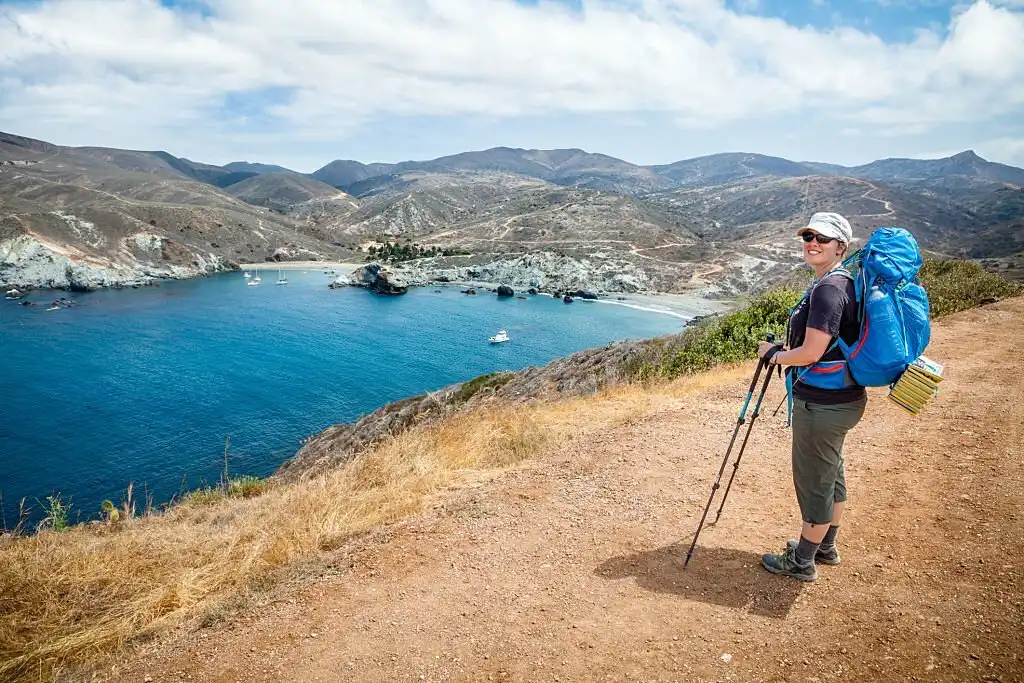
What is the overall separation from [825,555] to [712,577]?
3.19ft

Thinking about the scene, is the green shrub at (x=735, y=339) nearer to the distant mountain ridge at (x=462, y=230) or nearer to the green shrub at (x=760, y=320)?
the green shrub at (x=760, y=320)

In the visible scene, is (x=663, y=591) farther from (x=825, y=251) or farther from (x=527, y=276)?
(x=527, y=276)

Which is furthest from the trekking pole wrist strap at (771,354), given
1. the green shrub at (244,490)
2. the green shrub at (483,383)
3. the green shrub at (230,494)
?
the green shrub at (483,383)

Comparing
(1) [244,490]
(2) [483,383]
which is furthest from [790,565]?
(2) [483,383]

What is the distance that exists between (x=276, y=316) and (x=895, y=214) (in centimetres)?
16679

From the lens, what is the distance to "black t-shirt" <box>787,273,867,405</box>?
3727mm

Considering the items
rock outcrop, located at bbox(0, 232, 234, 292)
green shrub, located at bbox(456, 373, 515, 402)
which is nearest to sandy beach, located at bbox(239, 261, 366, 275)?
rock outcrop, located at bbox(0, 232, 234, 292)

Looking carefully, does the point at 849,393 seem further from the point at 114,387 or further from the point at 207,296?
the point at 207,296

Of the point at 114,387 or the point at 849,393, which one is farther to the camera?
the point at 114,387

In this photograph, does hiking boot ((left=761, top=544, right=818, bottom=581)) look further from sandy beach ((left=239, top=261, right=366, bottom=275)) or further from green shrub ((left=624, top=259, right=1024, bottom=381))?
sandy beach ((left=239, top=261, right=366, bottom=275))

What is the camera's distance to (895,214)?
15375cm

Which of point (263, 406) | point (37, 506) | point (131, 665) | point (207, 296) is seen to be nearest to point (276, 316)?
point (207, 296)

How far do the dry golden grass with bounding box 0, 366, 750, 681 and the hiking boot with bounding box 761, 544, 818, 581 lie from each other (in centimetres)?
374

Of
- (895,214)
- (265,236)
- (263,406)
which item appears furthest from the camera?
(895,214)
